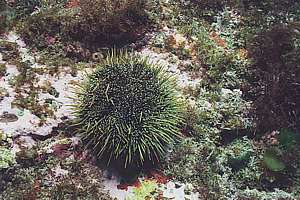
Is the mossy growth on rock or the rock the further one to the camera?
the rock

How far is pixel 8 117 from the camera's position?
594cm

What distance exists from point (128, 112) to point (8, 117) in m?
1.62

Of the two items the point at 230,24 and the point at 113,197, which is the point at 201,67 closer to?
the point at 230,24

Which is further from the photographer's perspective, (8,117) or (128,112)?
(8,117)

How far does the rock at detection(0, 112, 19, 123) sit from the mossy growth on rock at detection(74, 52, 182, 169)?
2.75 ft

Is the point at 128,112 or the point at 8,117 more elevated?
the point at 128,112

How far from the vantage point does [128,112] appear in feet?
18.1

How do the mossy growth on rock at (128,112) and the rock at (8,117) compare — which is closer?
the mossy growth on rock at (128,112)

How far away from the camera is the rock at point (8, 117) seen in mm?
5910

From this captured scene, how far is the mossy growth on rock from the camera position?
18.0 ft

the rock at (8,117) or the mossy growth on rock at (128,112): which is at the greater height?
the mossy growth on rock at (128,112)

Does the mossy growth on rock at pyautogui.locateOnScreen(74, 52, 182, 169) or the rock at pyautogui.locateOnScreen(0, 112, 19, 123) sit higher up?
the mossy growth on rock at pyautogui.locateOnScreen(74, 52, 182, 169)

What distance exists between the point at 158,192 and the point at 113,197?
564 millimetres

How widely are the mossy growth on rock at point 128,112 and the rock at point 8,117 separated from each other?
→ 33.0 inches
